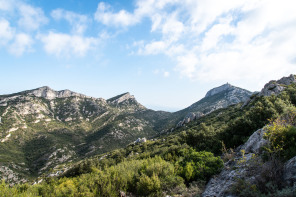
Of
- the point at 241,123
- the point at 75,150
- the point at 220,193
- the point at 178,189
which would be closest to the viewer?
the point at 220,193

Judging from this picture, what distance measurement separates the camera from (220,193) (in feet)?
17.9

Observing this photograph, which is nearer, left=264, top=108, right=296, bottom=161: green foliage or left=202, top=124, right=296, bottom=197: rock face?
left=202, top=124, right=296, bottom=197: rock face

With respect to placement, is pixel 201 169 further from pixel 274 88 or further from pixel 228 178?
pixel 274 88

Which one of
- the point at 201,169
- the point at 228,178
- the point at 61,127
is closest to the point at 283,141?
the point at 228,178

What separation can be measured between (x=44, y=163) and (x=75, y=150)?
2056 cm

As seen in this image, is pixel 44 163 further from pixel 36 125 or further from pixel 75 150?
pixel 36 125

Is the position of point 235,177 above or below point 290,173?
below

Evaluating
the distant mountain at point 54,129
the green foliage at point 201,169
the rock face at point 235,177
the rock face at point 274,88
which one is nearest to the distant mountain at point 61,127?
the distant mountain at point 54,129

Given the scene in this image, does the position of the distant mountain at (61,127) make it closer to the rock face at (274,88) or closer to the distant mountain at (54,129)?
the distant mountain at (54,129)

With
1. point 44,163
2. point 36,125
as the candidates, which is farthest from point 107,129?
point 36,125

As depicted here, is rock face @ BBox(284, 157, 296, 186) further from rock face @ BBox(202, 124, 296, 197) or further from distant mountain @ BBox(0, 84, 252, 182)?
distant mountain @ BBox(0, 84, 252, 182)

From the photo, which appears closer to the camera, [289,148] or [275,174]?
[275,174]

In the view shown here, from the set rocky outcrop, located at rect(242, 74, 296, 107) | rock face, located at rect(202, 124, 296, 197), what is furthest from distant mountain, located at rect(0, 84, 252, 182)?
rock face, located at rect(202, 124, 296, 197)

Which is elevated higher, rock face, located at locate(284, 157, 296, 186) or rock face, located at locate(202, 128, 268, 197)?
rock face, located at locate(284, 157, 296, 186)
